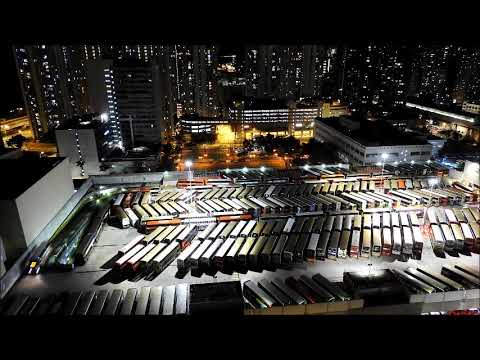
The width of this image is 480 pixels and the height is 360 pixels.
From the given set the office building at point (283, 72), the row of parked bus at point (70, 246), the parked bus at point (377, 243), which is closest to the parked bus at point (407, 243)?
the parked bus at point (377, 243)

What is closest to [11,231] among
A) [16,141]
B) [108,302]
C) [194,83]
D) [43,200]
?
[43,200]

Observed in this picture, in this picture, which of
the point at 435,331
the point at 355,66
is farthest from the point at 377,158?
the point at 355,66

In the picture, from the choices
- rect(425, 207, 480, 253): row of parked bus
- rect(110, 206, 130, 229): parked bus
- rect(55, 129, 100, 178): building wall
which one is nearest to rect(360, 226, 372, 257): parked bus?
rect(425, 207, 480, 253): row of parked bus

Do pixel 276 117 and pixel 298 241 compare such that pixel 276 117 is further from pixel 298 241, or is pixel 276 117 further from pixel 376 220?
pixel 298 241

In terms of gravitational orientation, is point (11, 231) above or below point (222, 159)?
above

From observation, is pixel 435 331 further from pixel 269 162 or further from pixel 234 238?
pixel 269 162

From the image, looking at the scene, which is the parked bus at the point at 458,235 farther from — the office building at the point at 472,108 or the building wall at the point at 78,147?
the office building at the point at 472,108
